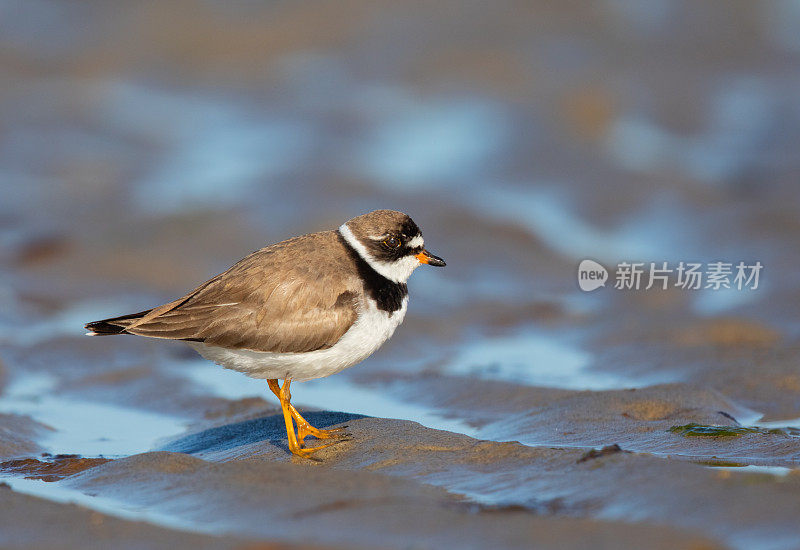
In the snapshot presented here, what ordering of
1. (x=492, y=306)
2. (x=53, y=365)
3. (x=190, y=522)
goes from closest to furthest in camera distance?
1. (x=190, y=522)
2. (x=53, y=365)
3. (x=492, y=306)

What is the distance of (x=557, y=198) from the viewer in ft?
45.2

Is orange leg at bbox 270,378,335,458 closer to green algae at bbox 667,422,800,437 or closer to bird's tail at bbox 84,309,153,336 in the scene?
bird's tail at bbox 84,309,153,336

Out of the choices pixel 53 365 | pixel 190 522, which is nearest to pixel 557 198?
pixel 53 365

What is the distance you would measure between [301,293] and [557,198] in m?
7.61

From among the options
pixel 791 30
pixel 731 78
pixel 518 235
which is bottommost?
pixel 518 235

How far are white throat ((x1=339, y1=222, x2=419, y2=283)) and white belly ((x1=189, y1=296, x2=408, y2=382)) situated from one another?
38cm

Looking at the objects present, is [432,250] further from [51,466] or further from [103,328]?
[51,466]

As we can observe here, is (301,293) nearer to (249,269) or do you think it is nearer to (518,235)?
(249,269)

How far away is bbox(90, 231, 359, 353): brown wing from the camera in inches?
264

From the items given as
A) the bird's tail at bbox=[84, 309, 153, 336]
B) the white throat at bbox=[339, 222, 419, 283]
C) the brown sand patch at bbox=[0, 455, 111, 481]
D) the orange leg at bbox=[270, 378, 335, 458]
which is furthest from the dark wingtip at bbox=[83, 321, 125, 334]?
the white throat at bbox=[339, 222, 419, 283]

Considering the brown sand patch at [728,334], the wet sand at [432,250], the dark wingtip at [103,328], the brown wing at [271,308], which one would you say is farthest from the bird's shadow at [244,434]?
the brown sand patch at [728,334]

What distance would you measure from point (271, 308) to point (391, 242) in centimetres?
105

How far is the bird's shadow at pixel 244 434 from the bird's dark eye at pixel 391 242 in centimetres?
129

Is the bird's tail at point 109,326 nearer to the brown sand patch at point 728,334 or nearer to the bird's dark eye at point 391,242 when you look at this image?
the bird's dark eye at point 391,242
